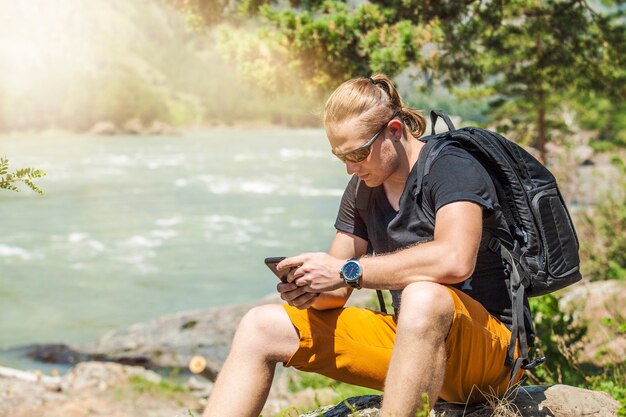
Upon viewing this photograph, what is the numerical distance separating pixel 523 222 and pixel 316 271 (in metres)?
0.73

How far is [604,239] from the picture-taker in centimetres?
991

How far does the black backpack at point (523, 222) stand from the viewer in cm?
268

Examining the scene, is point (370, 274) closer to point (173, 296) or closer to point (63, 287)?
point (173, 296)

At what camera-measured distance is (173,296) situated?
16578mm

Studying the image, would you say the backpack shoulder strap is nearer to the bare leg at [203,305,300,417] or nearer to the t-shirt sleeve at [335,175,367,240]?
the t-shirt sleeve at [335,175,367,240]

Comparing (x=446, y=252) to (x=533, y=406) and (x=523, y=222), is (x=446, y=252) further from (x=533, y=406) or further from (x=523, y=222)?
(x=533, y=406)

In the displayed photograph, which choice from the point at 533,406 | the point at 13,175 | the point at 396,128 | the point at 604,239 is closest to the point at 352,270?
the point at 396,128

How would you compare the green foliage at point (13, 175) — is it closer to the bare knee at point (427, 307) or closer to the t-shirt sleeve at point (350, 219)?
the t-shirt sleeve at point (350, 219)

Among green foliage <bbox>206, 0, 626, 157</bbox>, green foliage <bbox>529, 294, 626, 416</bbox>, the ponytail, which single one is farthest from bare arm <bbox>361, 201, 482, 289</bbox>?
green foliage <bbox>206, 0, 626, 157</bbox>

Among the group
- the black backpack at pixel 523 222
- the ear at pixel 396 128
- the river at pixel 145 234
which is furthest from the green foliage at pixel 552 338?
the river at pixel 145 234

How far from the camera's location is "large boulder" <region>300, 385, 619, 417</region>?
2908 mm

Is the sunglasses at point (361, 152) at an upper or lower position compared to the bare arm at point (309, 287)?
upper

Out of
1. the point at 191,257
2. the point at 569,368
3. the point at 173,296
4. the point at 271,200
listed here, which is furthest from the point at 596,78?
the point at 271,200

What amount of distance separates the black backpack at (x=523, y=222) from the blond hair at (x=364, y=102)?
24 centimetres
